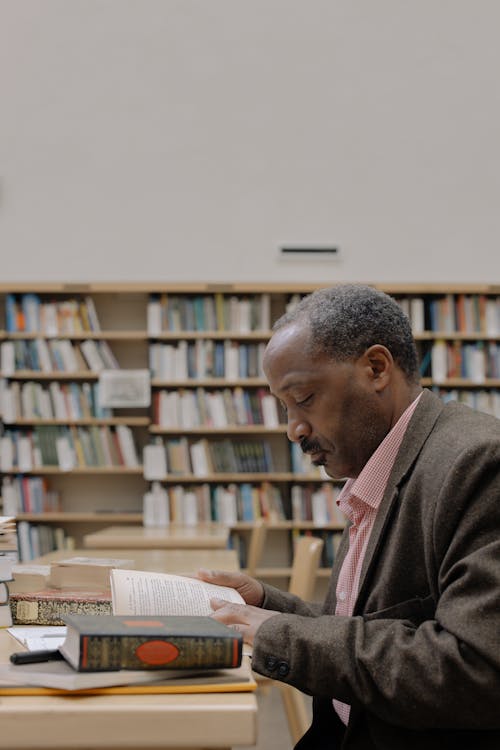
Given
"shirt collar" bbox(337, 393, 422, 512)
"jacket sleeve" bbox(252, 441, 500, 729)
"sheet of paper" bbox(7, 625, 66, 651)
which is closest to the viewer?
"jacket sleeve" bbox(252, 441, 500, 729)

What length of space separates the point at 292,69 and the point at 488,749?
216 inches

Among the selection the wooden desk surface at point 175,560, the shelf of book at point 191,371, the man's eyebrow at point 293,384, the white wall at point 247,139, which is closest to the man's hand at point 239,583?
the man's eyebrow at point 293,384

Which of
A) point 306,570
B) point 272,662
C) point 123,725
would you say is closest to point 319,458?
point 272,662

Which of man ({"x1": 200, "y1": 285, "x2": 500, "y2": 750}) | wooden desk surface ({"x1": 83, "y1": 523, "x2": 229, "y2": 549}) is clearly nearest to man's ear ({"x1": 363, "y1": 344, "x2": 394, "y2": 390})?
man ({"x1": 200, "y1": 285, "x2": 500, "y2": 750})

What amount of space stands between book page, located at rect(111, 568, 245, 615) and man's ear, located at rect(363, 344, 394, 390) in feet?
1.38

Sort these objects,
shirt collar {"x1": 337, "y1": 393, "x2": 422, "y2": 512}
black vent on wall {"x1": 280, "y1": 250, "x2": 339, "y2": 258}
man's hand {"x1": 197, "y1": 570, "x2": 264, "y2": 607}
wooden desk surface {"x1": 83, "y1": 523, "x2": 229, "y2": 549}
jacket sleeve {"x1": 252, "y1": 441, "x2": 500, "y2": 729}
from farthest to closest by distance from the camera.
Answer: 1. black vent on wall {"x1": 280, "y1": 250, "x2": 339, "y2": 258}
2. wooden desk surface {"x1": 83, "y1": 523, "x2": 229, "y2": 549}
3. man's hand {"x1": 197, "y1": 570, "x2": 264, "y2": 607}
4. shirt collar {"x1": 337, "y1": 393, "x2": 422, "y2": 512}
5. jacket sleeve {"x1": 252, "y1": 441, "x2": 500, "y2": 729}

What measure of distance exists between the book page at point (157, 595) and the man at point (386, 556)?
58 millimetres

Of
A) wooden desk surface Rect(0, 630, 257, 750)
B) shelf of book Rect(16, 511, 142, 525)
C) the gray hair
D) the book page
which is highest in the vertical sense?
the gray hair

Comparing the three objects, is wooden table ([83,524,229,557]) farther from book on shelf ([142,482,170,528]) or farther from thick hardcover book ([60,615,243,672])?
thick hardcover book ([60,615,243,672])

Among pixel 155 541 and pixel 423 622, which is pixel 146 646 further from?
pixel 155 541

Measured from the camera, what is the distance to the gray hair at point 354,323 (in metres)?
1.29

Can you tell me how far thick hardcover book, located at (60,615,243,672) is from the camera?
906 mm

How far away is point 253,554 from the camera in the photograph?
4109 mm

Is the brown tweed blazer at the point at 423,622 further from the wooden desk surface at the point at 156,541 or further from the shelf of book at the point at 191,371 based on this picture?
the shelf of book at the point at 191,371
